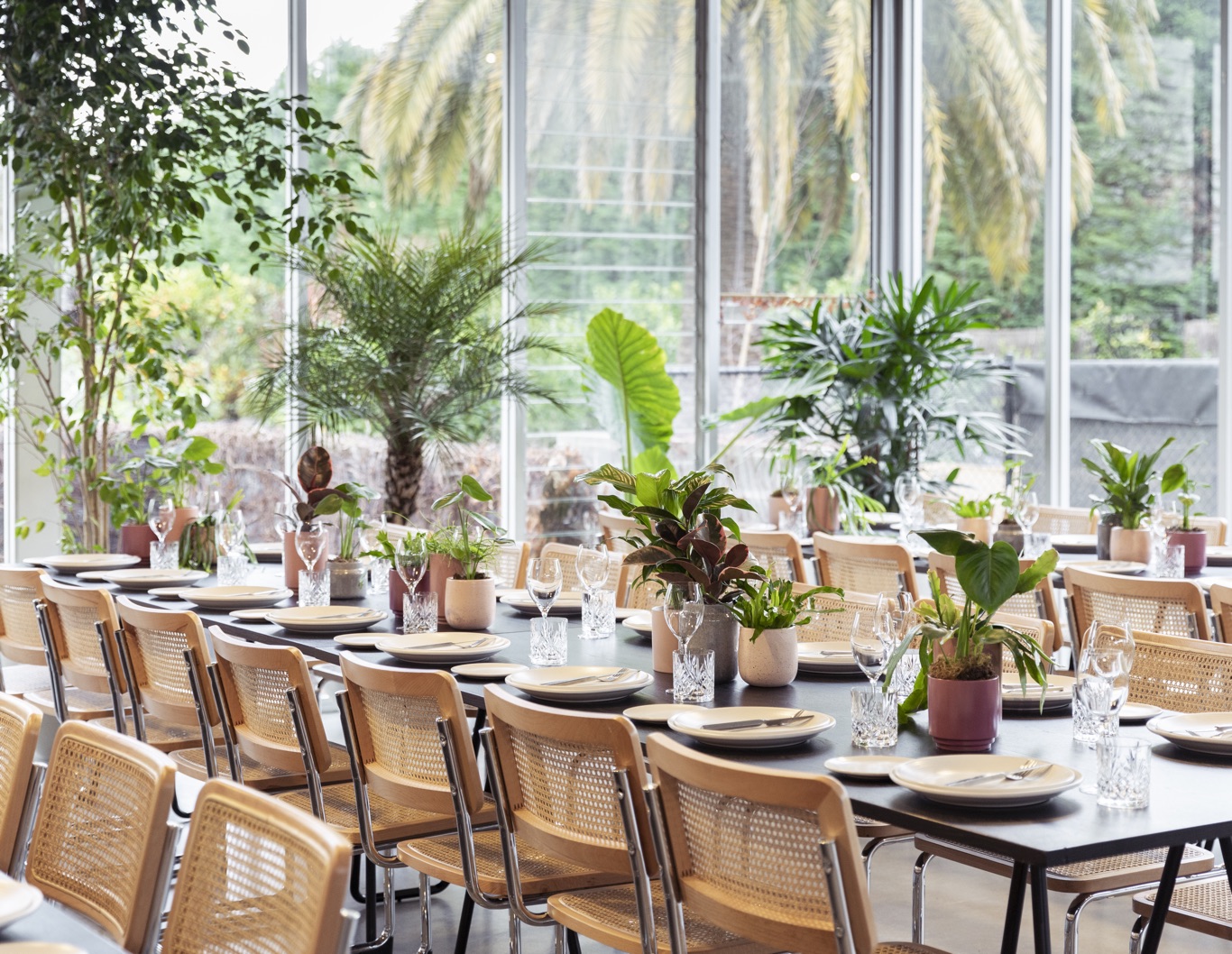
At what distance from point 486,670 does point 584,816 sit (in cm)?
71

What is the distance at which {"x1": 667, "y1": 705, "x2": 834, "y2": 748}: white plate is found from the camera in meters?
2.60

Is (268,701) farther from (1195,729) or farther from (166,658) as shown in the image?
(1195,729)

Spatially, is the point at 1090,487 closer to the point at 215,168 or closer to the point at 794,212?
the point at 794,212

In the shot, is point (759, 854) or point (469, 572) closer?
point (759, 854)

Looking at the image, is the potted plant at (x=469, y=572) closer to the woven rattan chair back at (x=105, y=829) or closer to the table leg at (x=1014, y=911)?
the woven rattan chair back at (x=105, y=829)

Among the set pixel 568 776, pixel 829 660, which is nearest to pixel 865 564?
pixel 829 660

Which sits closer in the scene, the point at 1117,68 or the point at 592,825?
the point at 592,825

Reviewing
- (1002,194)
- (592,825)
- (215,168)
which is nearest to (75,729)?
(592,825)

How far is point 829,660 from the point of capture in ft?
10.9

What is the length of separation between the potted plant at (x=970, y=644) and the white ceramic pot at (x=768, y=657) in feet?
1.63

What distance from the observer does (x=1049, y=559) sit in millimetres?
2629

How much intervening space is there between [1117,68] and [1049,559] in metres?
5.46

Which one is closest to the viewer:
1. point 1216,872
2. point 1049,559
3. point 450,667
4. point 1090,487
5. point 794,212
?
point 1049,559

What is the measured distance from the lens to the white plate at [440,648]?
3.47 metres
